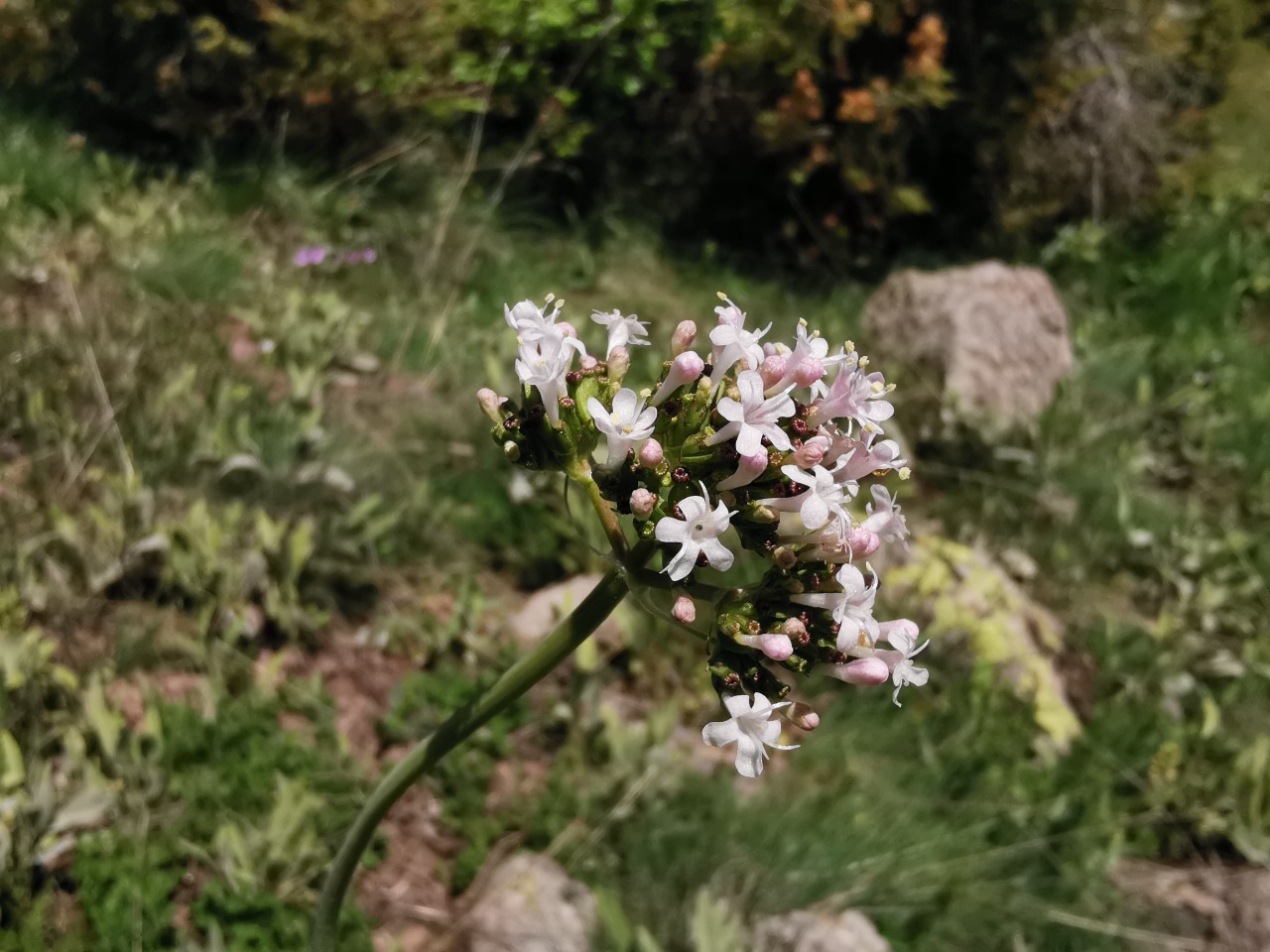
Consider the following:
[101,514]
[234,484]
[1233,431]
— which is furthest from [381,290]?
[1233,431]

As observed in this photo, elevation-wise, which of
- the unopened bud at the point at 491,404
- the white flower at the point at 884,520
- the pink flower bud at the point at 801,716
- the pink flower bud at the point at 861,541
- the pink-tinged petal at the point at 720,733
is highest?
the unopened bud at the point at 491,404

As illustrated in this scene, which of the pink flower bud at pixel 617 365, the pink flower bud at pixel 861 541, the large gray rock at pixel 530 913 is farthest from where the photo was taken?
the large gray rock at pixel 530 913

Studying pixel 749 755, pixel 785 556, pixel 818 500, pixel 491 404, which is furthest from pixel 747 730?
pixel 491 404

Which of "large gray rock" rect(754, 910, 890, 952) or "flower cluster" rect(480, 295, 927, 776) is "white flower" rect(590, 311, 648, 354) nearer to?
"flower cluster" rect(480, 295, 927, 776)

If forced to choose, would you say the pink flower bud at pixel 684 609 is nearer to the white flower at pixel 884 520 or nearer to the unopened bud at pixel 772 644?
the unopened bud at pixel 772 644

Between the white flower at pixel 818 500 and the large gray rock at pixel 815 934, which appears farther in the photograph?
the large gray rock at pixel 815 934

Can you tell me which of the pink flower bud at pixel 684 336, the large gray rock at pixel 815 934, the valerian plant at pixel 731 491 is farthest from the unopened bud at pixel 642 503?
the large gray rock at pixel 815 934
